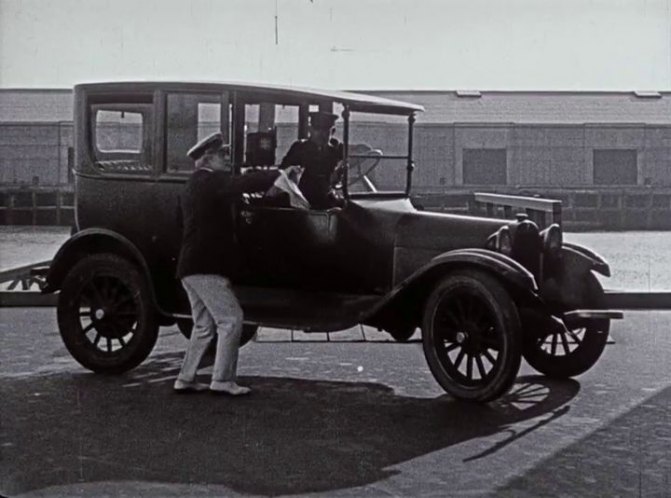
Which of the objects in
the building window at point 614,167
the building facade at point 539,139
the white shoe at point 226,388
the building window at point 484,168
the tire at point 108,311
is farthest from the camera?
the building window at point 484,168

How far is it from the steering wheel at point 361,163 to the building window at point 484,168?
2.48 metres

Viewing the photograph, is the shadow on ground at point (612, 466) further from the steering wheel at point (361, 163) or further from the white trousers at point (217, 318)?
the steering wheel at point (361, 163)

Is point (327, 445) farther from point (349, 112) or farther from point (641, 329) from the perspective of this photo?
point (641, 329)

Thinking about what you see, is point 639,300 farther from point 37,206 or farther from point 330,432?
point 330,432

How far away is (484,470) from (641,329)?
16.2 ft

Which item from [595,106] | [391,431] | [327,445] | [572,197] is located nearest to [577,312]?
[391,431]

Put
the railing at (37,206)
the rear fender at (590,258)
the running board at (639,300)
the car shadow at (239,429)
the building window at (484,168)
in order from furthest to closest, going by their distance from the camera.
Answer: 1. the running board at (639,300)
2. the railing at (37,206)
3. the building window at (484,168)
4. the rear fender at (590,258)
5. the car shadow at (239,429)

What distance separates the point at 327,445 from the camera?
4789 mm

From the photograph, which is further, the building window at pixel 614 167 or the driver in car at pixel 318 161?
the building window at pixel 614 167

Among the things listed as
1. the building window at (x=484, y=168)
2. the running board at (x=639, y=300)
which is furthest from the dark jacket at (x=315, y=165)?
the running board at (x=639, y=300)

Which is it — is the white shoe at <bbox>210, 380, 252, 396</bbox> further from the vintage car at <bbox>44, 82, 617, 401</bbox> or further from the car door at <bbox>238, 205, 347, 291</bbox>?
the car door at <bbox>238, 205, 347, 291</bbox>

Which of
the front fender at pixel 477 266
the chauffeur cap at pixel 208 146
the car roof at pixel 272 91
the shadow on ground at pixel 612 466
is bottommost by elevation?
the shadow on ground at pixel 612 466

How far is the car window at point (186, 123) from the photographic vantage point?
21.1 feet

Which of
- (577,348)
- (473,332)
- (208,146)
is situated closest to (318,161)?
(208,146)
